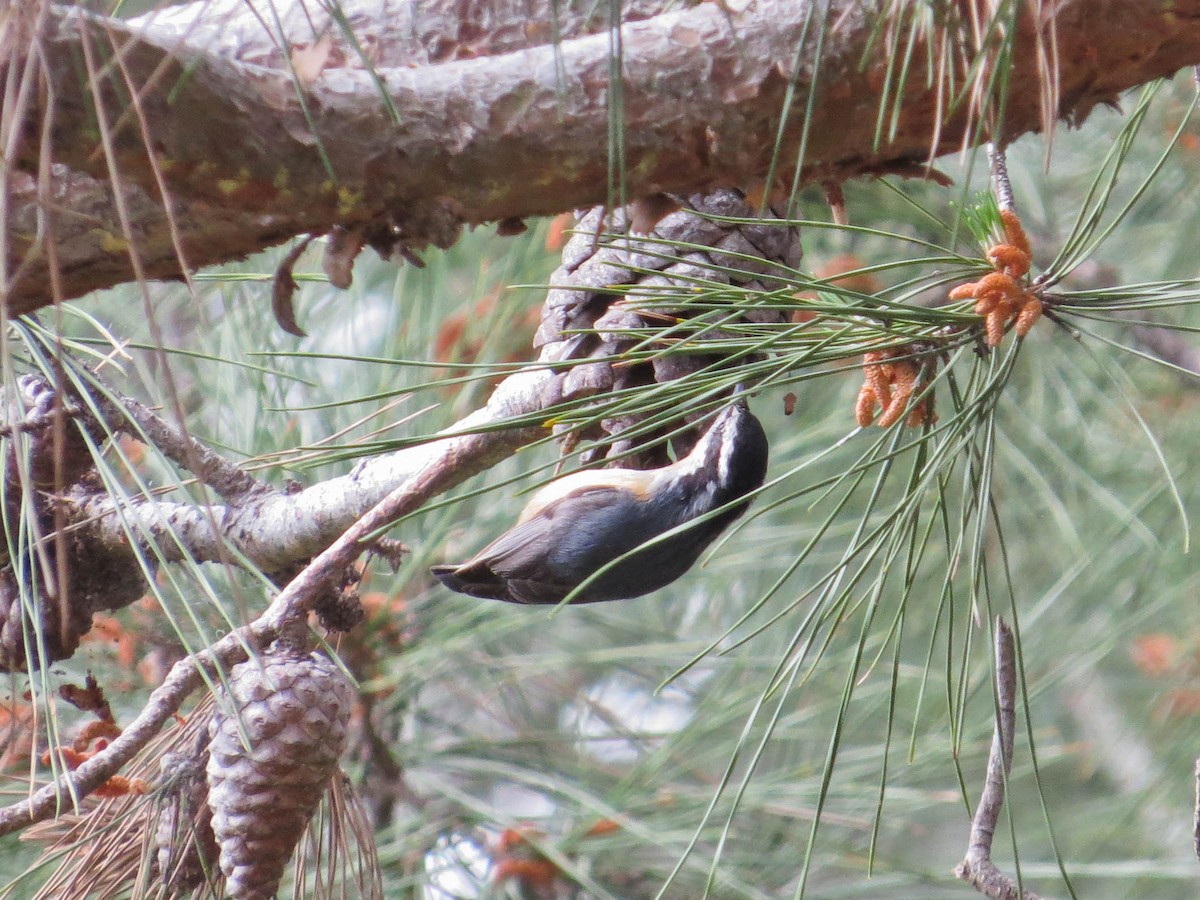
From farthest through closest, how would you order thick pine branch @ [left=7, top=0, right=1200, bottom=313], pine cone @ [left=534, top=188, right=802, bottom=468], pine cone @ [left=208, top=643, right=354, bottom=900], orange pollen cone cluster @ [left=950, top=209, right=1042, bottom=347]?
pine cone @ [left=534, top=188, right=802, bottom=468] → pine cone @ [left=208, top=643, right=354, bottom=900] → orange pollen cone cluster @ [left=950, top=209, right=1042, bottom=347] → thick pine branch @ [left=7, top=0, right=1200, bottom=313]

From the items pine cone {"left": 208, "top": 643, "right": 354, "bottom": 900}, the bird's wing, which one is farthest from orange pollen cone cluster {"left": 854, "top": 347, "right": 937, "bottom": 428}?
pine cone {"left": 208, "top": 643, "right": 354, "bottom": 900}

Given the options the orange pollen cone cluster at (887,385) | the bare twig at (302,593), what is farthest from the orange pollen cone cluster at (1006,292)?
the bare twig at (302,593)

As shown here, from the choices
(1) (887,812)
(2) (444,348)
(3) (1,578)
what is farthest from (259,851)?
(1) (887,812)

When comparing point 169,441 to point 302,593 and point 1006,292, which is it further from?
point 1006,292

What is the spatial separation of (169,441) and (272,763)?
0.92 feet

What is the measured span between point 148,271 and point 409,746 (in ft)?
3.03

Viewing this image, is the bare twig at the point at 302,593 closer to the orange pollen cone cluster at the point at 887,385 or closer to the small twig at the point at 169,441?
the small twig at the point at 169,441

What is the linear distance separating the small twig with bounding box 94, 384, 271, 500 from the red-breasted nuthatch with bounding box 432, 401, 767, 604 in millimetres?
198

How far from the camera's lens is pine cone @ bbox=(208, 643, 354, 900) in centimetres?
80

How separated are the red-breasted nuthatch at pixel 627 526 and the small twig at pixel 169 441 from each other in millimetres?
198

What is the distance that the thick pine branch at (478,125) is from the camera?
1.71 feet

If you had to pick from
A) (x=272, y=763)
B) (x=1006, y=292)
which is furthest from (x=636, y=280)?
(x=272, y=763)

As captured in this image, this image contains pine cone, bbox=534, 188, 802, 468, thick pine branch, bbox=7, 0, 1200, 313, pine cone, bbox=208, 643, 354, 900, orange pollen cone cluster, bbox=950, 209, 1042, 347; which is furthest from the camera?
pine cone, bbox=534, 188, 802, 468

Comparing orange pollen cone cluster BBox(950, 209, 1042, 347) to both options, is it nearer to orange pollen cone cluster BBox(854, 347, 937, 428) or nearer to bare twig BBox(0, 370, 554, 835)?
orange pollen cone cluster BBox(854, 347, 937, 428)
